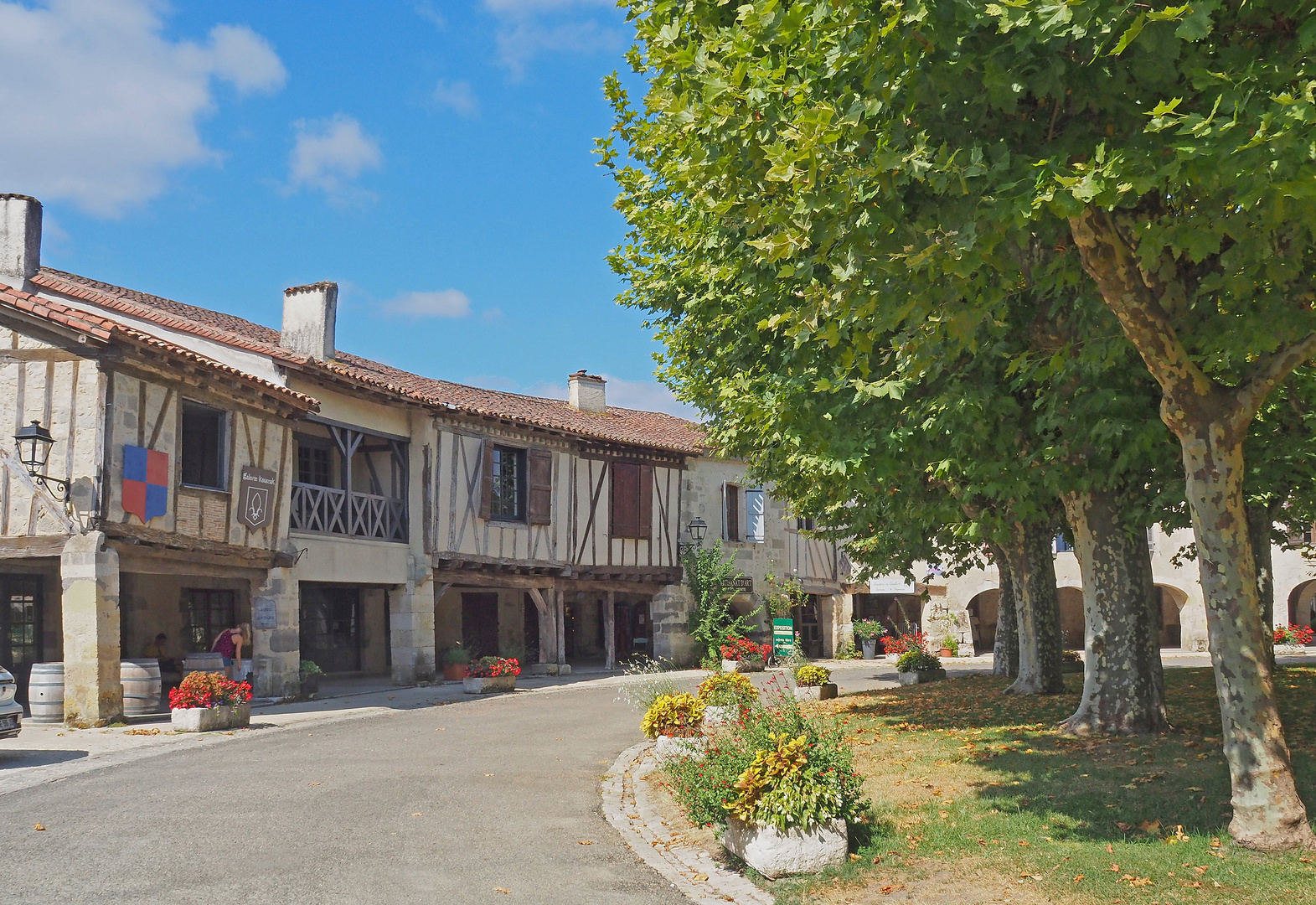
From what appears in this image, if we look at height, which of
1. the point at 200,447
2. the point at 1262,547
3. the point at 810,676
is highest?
the point at 200,447

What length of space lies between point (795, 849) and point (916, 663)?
519 inches

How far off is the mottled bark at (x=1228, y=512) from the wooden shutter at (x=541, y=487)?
16139 mm

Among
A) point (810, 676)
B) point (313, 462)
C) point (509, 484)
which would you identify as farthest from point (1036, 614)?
point (313, 462)

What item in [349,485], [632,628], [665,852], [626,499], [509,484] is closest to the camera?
[665,852]

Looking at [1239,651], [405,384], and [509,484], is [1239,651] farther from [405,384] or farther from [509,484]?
[405,384]

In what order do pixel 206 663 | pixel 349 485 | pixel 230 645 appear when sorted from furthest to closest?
pixel 349 485, pixel 230 645, pixel 206 663

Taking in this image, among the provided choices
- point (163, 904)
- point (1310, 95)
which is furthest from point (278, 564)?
point (1310, 95)

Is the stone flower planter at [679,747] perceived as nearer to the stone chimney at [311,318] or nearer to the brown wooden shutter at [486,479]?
the brown wooden shutter at [486,479]

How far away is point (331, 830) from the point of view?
704 centimetres

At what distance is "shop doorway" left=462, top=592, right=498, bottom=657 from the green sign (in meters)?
6.72

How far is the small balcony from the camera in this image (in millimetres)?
17172

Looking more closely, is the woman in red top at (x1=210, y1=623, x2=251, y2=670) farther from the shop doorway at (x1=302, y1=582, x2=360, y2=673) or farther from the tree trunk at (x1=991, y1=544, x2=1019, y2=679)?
the tree trunk at (x1=991, y1=544, x2=1019, y2=679)

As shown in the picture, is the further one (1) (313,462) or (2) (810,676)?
(1) (313,462)

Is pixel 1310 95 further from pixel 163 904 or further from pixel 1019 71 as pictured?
pixel 163 904
